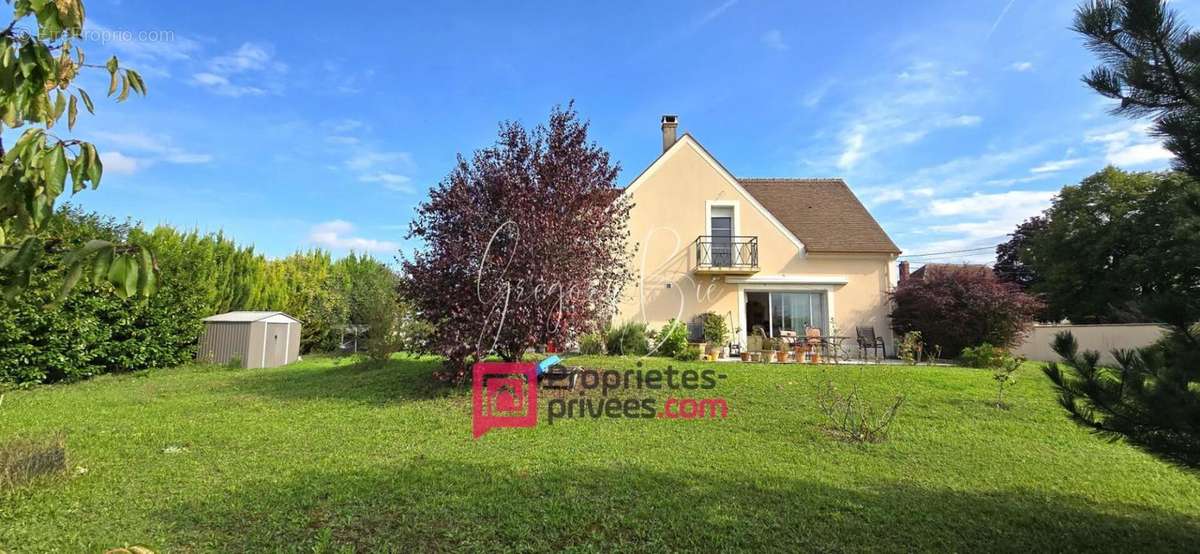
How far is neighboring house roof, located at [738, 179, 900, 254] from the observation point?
634 inches

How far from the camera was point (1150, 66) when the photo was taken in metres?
3.10

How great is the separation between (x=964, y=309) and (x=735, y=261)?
613 cm

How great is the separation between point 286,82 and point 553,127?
437cm

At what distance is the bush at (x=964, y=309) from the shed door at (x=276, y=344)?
17.8m

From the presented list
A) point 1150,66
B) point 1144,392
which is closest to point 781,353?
point 1144,392

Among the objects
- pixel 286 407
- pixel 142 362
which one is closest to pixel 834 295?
pixel 286 407

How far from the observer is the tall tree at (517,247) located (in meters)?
8.18

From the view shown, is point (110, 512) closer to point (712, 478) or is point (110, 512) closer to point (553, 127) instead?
point (712, 478)

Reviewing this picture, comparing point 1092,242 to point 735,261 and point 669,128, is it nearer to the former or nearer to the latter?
point 735,261

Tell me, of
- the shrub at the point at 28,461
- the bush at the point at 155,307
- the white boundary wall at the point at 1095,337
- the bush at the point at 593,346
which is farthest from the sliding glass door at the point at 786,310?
the shrub at the point at 28,461

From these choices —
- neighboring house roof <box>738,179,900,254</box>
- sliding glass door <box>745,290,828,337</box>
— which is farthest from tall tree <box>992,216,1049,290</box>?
sliding glass door <box>745,290,828,337</box>

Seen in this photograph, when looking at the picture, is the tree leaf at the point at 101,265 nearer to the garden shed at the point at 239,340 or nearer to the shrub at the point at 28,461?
the shrub at the point at 28,461

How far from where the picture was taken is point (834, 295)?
52.2ft

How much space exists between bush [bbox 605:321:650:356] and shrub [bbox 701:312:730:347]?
211 centimetres
